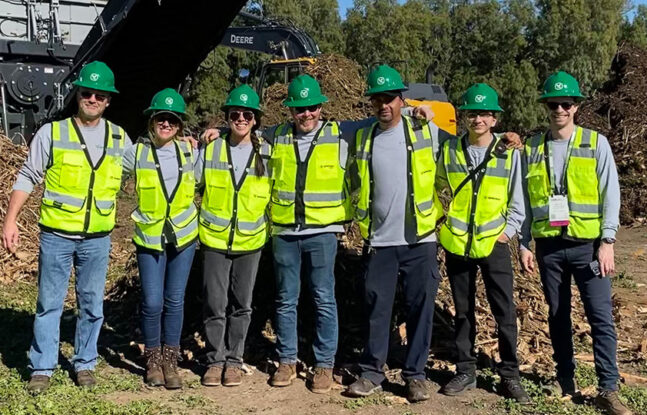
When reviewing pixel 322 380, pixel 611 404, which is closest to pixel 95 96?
pixel 322 380

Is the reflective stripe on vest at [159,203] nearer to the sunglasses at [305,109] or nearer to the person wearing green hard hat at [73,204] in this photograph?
the person wearing green hard hat at [73,204]

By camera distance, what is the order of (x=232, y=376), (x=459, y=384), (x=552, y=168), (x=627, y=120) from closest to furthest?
1. (x=552, y=168)
2. (x=459, y=384)
3. (x=232, y=376)
4. (x=627, y=120)

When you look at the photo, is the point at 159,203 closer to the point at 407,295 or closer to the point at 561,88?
the point at 407,295

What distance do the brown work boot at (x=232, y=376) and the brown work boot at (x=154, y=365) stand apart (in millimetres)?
429

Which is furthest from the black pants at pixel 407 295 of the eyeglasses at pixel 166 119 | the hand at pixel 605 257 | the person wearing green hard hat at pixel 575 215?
the eyeglasses at pixel 166 119

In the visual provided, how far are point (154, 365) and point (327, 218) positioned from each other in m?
1.58

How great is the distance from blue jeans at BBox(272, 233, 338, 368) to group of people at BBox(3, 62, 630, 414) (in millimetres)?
13

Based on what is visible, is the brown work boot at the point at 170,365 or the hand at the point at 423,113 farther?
the brown work boot at the point at 170,365

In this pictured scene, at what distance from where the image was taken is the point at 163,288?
205 inches

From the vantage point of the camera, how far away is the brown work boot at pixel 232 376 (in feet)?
17.1

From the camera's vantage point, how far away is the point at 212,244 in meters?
5.12

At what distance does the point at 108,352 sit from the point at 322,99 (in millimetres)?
2715

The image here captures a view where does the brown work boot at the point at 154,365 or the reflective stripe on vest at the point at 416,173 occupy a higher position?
the reflective stripe on vest at the point at 416,173

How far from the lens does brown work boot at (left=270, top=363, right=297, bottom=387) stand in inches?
205
